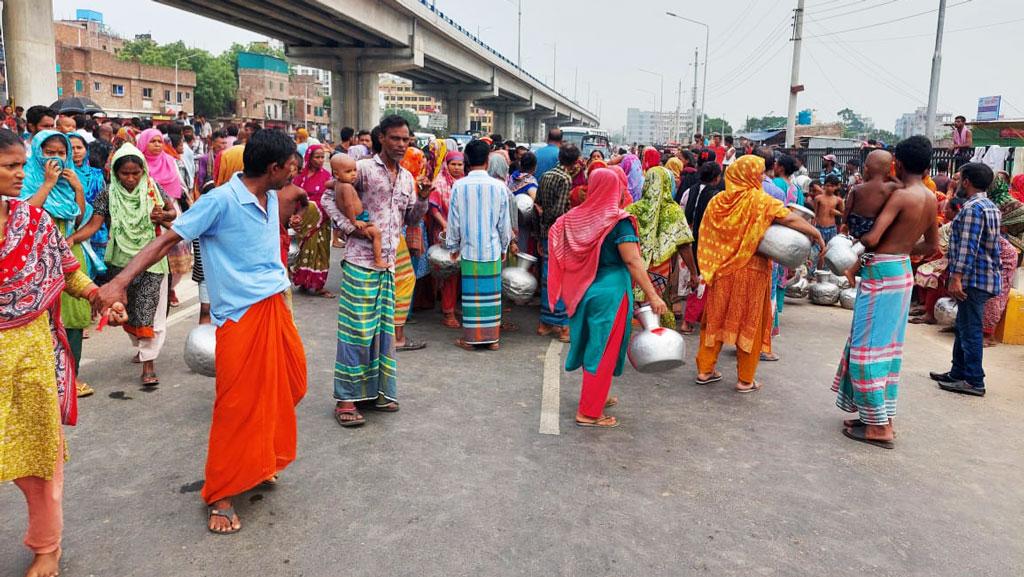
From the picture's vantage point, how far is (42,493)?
115 inches

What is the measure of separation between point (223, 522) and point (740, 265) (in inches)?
150

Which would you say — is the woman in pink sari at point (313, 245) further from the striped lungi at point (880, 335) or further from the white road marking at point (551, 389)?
the striped lungi at point (880, 335)

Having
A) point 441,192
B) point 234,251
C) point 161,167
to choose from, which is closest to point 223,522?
point 234,251

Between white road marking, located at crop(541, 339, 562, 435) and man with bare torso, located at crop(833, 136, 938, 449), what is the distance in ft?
6.28

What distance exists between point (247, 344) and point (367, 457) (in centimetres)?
116

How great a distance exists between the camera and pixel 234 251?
3342 mm

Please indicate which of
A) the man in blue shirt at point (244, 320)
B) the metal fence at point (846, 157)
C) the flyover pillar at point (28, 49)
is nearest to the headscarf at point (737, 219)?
the man in blue shirt at point (244, 320)

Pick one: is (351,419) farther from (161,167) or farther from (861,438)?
(161,167)

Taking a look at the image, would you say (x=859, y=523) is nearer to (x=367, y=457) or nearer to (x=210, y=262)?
(x=367, y=457)

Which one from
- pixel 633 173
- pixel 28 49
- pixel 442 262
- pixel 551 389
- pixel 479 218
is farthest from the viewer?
pixel 28 49

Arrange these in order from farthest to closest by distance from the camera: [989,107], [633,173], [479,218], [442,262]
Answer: [989,107] → [633,173] → [442,262] → [479,218]

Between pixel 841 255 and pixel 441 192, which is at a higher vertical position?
pixel 441 192

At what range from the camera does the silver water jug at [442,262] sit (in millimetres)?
6980

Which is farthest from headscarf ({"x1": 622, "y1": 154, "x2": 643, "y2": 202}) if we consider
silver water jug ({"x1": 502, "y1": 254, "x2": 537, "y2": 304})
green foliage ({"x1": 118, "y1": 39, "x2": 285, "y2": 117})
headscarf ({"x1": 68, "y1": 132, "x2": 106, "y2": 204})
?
green foliage ({"x1": 118, "y1": 39, "x2": 285, "y2": 117})
